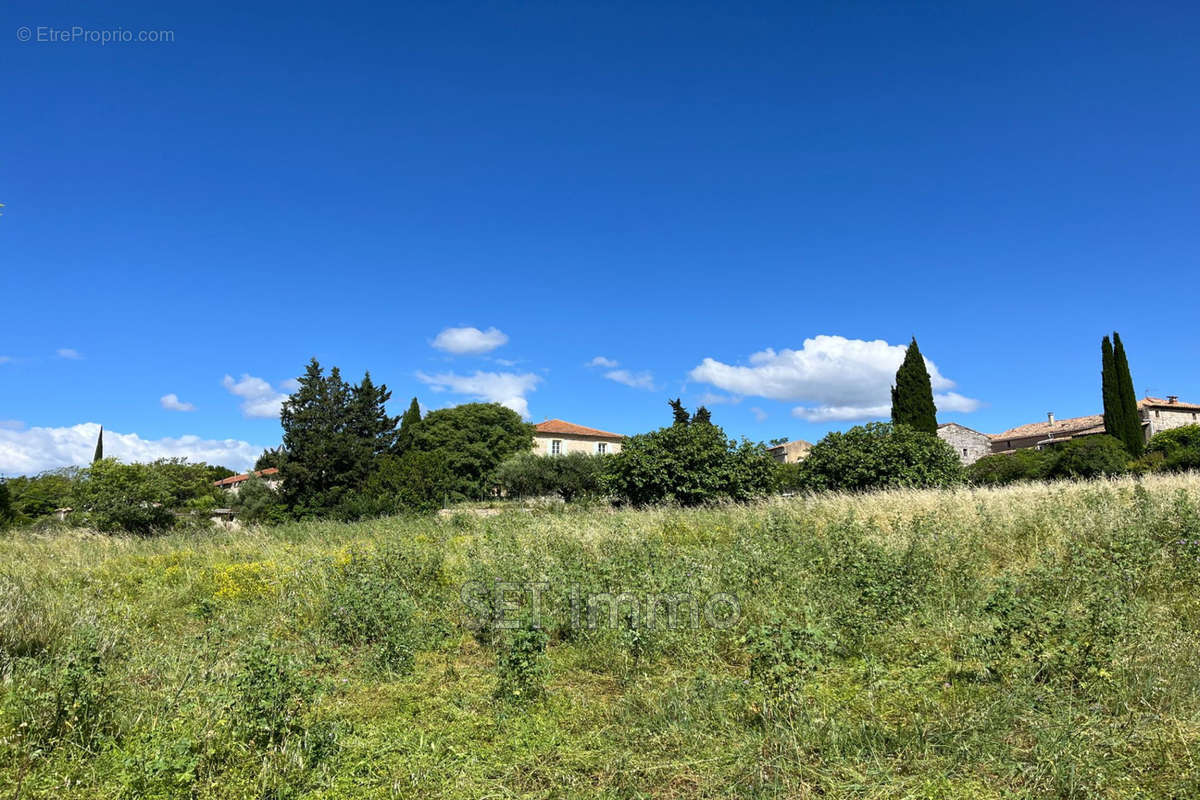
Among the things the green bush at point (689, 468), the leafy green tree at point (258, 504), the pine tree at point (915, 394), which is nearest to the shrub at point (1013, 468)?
the pine tree at point (915, 394)

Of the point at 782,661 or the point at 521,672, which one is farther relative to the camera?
the point at 521,672

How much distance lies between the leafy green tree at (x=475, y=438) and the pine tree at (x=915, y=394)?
74.9 ft

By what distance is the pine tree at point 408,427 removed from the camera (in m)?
45.2

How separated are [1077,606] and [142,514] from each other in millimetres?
24367

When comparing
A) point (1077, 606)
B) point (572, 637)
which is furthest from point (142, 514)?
point (1077, 606)

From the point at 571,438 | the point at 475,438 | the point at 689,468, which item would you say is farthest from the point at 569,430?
the point at 689,468

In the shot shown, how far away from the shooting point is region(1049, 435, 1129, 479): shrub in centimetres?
2627

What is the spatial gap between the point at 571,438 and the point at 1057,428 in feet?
120

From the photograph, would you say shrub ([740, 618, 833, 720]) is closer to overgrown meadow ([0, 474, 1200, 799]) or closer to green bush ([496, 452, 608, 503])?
overgrown meadow ([0, 474, 1200, 799])

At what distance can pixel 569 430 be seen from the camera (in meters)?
56.0

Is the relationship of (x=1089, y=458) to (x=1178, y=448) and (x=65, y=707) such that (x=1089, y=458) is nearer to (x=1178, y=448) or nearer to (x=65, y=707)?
(x=1178, y=448)

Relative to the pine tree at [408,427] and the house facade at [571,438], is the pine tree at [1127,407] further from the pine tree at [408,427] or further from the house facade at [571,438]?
the pine tree at [408,427]

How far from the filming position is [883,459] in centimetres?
1794

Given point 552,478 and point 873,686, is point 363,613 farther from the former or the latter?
point 552,478
